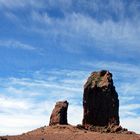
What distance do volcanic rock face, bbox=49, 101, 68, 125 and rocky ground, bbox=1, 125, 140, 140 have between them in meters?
3.30

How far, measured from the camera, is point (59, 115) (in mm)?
100000

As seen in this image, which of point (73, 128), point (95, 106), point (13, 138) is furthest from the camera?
point (95, 106)

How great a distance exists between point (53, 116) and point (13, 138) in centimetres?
1430

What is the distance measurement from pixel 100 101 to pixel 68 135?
12.3m

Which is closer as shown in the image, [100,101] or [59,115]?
[59,115]

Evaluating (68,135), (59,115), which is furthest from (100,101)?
(68,135)

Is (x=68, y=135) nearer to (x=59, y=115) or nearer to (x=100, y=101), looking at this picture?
(x=59, y=115)

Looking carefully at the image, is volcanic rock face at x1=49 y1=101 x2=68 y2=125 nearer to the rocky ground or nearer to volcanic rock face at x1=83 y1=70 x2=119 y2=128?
the rocky ground

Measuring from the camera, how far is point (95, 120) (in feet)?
333

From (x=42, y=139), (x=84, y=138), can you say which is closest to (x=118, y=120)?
(x=84, y=138)

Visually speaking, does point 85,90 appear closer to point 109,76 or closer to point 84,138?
point 109,76

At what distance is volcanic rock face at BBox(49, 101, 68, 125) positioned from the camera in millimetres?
100000

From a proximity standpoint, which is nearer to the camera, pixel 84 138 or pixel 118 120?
pixel 84 138

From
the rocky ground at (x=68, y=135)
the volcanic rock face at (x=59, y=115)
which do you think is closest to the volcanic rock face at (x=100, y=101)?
the volcanic rock face at (x=59, y=115)
